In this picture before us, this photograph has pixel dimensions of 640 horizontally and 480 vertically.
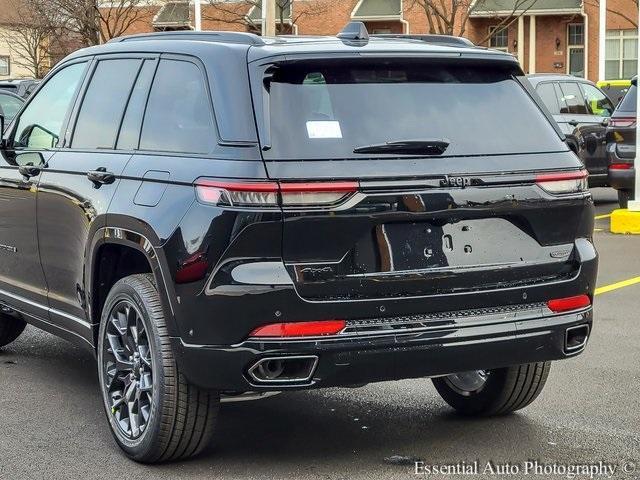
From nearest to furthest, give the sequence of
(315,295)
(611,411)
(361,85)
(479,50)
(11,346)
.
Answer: (315,295) < (361,85) < (479,50) < (611,411) < (11,346)

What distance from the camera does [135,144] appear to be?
533 cm

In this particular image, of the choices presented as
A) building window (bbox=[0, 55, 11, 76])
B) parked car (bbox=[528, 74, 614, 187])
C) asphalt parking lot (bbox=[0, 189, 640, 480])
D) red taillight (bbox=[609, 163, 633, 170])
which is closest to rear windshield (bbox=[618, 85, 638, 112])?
red taillight (bbox=[609, 163, 633, 170])

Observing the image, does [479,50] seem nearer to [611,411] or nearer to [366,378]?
[366,378]

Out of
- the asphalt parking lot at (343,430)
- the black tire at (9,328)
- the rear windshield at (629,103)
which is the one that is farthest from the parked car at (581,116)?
the black tire at (9,328)

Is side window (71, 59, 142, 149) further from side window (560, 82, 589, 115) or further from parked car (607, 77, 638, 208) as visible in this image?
side window (560, 82, 589, 115)

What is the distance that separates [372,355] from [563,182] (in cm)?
119

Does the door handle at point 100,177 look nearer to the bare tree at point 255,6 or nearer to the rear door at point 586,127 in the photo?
the rear door at point 586,127

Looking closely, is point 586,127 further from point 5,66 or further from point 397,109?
point 5,66

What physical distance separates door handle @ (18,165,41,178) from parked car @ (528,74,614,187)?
11964mm

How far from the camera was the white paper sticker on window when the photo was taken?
461cm

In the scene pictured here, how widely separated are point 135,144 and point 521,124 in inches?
69.2

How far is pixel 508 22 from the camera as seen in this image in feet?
133

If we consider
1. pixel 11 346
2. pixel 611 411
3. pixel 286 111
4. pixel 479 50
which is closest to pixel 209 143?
pixel 286 111

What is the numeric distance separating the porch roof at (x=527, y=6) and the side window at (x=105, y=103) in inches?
1451
